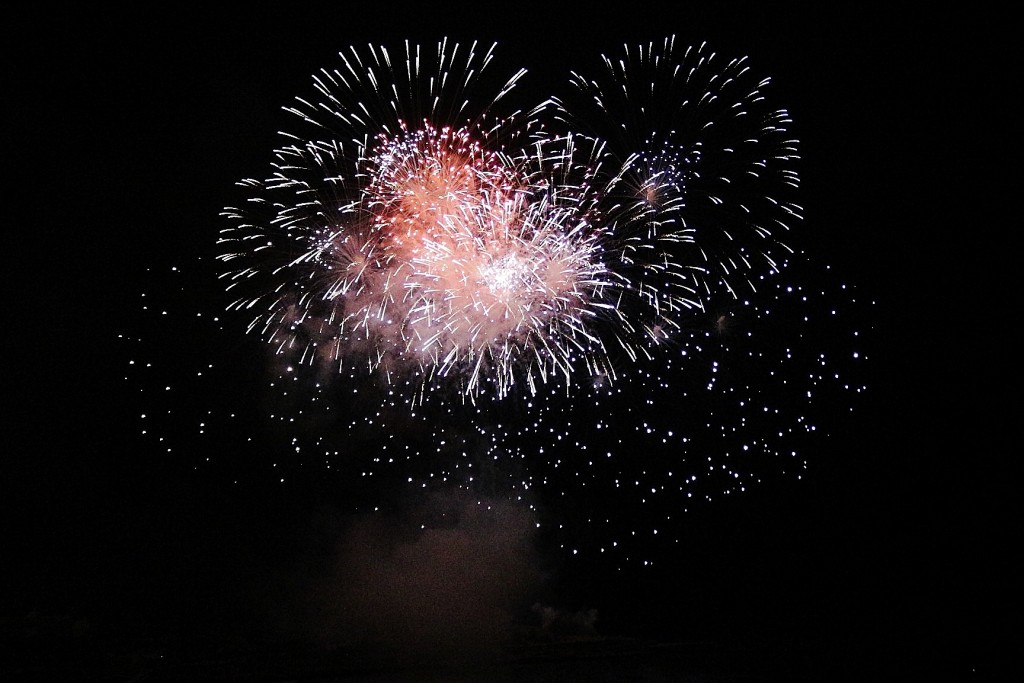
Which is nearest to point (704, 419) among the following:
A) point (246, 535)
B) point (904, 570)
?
point (904, 570)

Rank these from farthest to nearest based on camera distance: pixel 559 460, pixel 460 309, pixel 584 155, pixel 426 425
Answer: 1. pixel 559 460
2. pixel 426 425
3. pixel 460 309
4. pixel 584 155

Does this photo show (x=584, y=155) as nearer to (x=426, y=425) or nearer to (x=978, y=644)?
(x=426, y=425)

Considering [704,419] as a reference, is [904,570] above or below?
below

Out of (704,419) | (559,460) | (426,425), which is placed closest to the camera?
(704,419)

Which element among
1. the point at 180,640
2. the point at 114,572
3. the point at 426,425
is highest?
the point at 426,425

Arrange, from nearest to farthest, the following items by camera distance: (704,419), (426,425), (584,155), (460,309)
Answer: (584,155) → (460,309) → (704,419) → (426,425)

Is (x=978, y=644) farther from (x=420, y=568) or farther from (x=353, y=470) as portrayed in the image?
(x=353, y=470)

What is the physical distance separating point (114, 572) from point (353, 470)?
409 cm

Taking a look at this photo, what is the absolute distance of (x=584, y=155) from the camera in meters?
6.98

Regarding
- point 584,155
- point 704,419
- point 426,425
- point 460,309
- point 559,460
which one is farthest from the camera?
point 559,460

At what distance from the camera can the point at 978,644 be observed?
10656mm

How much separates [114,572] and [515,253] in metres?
8.65

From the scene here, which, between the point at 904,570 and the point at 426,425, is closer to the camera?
the point at 426,425

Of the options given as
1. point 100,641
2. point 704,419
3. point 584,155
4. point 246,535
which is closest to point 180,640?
point 100,641
